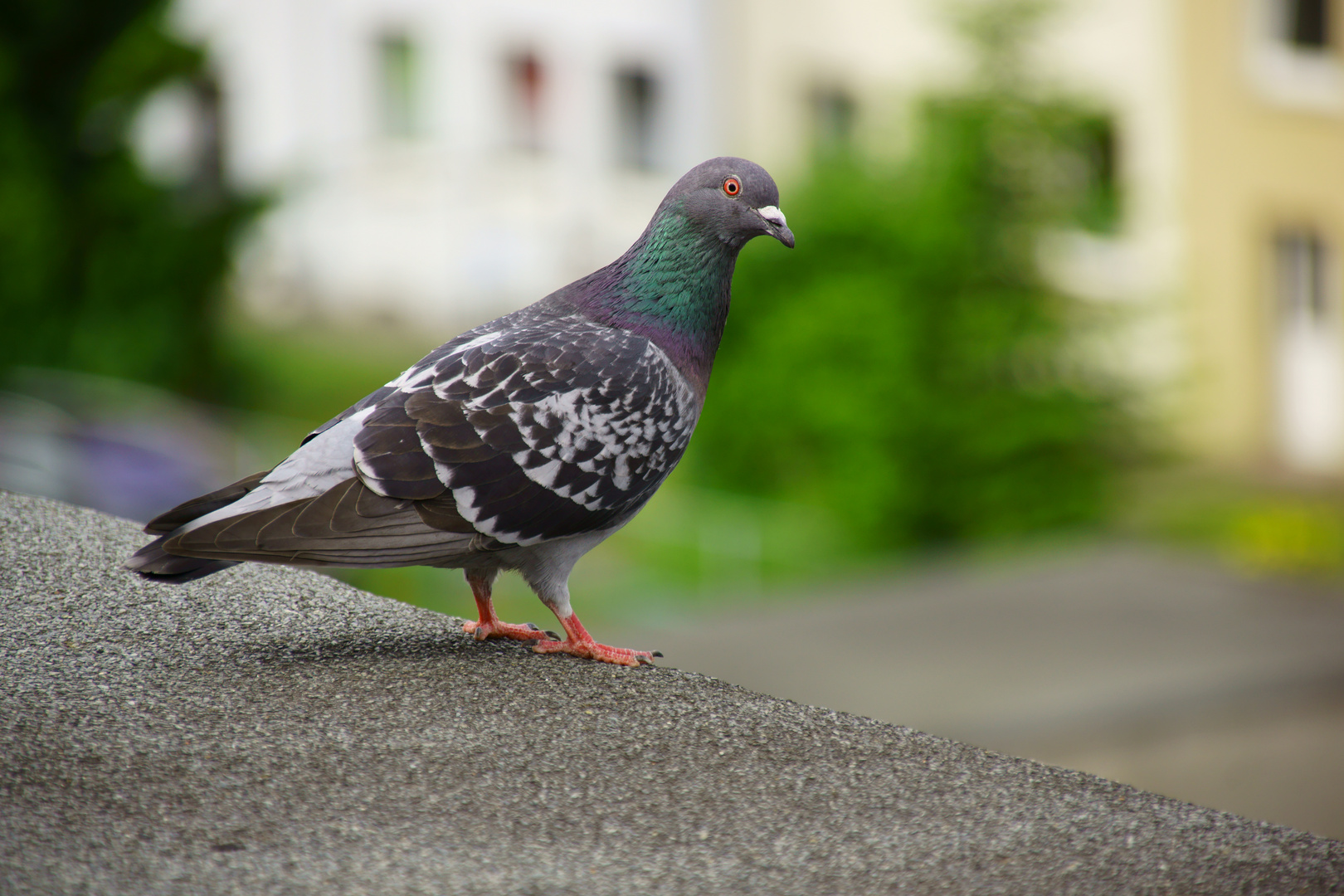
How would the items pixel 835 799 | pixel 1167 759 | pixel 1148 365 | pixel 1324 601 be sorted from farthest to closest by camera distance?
1. pixel 1148 365
2. pixel 1324 601
3. pixel 1167 759
4. pixel 835 799

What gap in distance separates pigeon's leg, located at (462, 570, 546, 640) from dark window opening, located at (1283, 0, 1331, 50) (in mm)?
21317

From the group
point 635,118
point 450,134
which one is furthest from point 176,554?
point 635,118

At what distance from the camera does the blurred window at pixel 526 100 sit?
22.3 meters

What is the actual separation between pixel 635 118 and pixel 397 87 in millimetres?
3827

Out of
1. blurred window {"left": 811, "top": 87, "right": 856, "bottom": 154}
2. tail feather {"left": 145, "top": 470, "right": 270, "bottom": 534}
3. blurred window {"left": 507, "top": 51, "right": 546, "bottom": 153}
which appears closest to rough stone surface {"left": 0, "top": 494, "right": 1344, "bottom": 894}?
tail feather {"left": 145, "top": 470, "right": 270, "bottom": 534}

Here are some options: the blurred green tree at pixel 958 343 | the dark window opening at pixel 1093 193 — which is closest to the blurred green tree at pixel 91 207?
the blurred green tree at pixel 958 343

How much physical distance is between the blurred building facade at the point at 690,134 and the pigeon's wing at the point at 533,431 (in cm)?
1619

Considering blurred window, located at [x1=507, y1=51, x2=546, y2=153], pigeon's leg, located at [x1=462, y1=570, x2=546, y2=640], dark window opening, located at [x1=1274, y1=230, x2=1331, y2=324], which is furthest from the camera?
blurred window, located at [x1=507, y1=51, x2=546, y2=153]

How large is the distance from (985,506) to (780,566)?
2.01 m

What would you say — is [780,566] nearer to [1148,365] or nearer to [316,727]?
[1148,365]

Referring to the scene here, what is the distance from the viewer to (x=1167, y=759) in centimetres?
923

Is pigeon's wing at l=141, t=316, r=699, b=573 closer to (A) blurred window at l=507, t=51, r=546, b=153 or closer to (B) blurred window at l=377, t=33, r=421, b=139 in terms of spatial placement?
(B) blurred window at l=377, t=33, r=421, b=139

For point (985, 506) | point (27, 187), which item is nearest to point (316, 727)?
point (985, 506)

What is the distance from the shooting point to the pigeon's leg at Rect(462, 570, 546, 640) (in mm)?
3949
